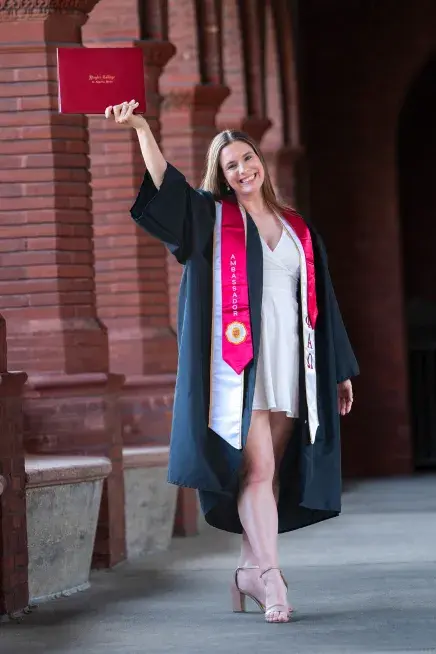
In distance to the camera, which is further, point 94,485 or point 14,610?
point 94,485

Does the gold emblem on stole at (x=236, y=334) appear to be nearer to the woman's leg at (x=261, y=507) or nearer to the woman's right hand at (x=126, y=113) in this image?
the woman's leg at (x=261, y=507)

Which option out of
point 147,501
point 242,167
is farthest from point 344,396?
point 147,501

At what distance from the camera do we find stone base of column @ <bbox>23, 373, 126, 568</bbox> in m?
7.40

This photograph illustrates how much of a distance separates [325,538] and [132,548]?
1298mm

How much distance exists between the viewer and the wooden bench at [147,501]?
8219 mm

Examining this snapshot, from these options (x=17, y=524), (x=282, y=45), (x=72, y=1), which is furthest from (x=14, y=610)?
(x=282, y=45)

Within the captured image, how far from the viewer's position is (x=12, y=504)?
597 centimetres

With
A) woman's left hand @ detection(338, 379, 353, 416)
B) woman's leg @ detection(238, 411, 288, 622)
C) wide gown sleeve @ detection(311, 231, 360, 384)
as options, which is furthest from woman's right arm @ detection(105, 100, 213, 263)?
woman's left hand @ detection(338, 379, 353, 416)

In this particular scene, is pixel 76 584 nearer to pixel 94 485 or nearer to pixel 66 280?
pixel 94 485

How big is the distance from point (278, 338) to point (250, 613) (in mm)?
976

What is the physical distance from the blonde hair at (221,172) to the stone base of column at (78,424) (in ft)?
6.92

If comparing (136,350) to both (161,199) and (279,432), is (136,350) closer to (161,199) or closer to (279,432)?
(279,432)

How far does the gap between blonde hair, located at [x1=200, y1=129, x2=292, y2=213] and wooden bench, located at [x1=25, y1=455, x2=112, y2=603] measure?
142cm

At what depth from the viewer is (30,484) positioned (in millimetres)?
6242
